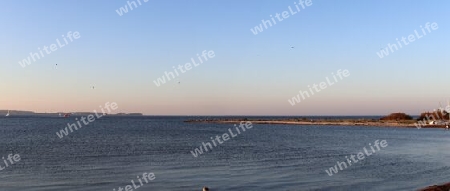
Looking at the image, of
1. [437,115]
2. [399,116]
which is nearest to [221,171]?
[437,115]

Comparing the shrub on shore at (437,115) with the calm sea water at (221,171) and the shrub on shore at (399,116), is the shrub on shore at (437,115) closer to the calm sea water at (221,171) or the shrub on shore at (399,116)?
the shrub on shore at (399,116)

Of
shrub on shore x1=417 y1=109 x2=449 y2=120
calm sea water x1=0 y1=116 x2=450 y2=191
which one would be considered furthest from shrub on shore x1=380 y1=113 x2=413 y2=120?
calm sea water x1=0 y1=116 x2=450 y2=191

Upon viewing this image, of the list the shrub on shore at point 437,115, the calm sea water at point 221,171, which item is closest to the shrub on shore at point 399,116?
the shrub on shore at point 437,115

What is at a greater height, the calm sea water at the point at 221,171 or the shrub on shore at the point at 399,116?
the calm sea water at the point at 221,171

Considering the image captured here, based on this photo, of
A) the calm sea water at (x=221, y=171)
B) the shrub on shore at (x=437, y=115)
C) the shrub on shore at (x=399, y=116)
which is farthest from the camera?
the shrub on shore at (x=399, y=116)

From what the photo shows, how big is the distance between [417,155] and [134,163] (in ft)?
89.9

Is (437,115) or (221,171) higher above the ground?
(221,171)

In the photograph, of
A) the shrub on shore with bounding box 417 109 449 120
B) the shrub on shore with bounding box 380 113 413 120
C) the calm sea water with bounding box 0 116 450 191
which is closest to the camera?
the calm sea water with bounding box 0 116 450 191

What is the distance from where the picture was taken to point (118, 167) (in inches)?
1378

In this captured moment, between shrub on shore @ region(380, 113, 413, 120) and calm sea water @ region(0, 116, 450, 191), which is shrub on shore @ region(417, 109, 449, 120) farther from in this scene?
calm sea water @ region(0, 116, 450, 191)

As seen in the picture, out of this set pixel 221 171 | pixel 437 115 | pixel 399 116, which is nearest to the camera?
pixel 221 171

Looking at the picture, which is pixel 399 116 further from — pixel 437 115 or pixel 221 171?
pixel 221 171

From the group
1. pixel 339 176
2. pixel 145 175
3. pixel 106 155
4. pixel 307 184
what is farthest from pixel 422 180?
pixel 106 155

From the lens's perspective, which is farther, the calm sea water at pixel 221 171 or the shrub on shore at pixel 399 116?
the shrub on shore at pixel 399 116
